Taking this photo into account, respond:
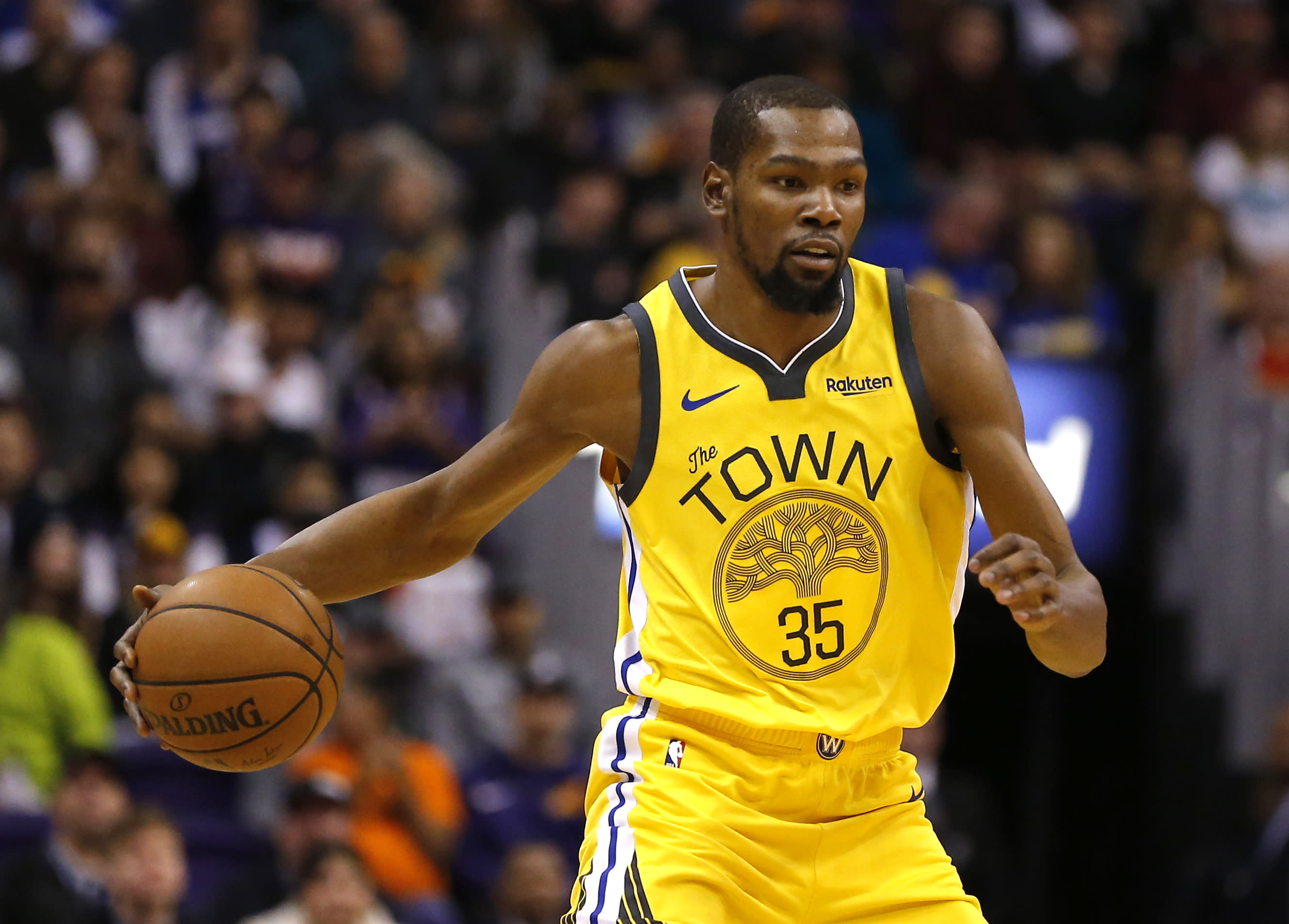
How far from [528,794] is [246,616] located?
4483mm

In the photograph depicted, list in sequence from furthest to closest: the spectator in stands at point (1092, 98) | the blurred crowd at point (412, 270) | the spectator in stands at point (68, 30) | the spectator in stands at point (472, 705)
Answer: the spectator in stands at point (1092, 98)
the spectator in stands at point (68, 30)
the spectator in stands at point (472, 705)
the blurred crowd at point (412, 270)

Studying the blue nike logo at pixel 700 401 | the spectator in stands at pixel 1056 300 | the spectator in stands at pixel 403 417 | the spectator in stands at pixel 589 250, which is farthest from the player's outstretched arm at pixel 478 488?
the spectator in stands at pixel 1056 300

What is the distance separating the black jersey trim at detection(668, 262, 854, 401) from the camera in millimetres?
4113

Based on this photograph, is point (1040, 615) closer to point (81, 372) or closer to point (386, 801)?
point (386, 801)

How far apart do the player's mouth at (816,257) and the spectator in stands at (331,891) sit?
12.6 ft

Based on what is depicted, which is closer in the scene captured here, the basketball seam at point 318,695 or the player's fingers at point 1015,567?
the player's fingers at point 1015,567

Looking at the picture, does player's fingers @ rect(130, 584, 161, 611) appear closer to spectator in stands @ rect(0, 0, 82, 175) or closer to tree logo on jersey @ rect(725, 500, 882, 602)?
tree logo on jersey @ rect(725, 500, 882, 602)

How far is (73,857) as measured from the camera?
24.1 feet

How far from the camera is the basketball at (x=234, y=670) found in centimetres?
412

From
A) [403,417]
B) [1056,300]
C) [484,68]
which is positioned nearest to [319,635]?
[403,417]

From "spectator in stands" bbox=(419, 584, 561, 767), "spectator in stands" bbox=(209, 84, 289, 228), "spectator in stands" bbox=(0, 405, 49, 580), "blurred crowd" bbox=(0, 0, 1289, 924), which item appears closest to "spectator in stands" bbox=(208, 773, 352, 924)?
"blurred crowd" bbox=(0, 0, 1289, 924)

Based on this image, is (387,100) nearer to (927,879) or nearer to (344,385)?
(344,385)

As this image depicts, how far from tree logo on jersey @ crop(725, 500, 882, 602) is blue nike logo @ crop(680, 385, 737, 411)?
287mm

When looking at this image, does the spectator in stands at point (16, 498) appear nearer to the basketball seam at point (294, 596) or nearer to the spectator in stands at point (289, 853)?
the spectator in stands at point (289, 853)
